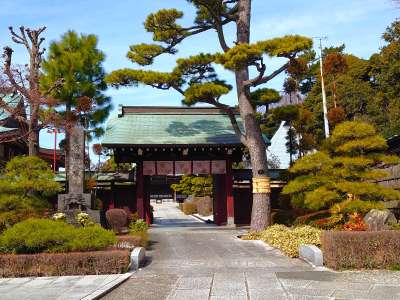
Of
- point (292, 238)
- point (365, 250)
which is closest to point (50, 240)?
point (292, 238)

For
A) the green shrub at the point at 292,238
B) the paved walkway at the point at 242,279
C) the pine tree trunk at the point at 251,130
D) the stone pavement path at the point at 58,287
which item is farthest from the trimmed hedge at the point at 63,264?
the pine tree trunk at the point at 251,130

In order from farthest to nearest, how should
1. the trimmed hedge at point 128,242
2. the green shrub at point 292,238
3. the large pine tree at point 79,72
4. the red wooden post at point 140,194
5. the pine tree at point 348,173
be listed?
the large pine tree at point 79,72, the red wooden post at point 140,194, the pine tree at point 348,173, the green shrub at point 292,238, the trimmed hedge at point 128,242

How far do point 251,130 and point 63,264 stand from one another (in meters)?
10.2

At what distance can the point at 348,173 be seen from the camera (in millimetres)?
14000

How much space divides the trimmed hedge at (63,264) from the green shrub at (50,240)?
0.40 m

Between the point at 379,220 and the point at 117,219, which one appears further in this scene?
the point at 117,219

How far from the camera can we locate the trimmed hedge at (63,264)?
10.3m

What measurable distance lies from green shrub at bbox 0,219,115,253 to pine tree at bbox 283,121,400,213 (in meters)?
6.47

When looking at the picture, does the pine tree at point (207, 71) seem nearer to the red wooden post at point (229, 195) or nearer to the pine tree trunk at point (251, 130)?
the pine tree trunk at point (251, 130)

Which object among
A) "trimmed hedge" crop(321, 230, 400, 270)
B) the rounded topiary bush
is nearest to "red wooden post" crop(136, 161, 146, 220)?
the rounded topiary bush

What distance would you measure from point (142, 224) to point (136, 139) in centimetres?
650

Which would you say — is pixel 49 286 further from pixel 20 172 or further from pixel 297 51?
pixel 297 51

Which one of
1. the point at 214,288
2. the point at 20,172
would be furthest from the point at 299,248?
the point at 20,172

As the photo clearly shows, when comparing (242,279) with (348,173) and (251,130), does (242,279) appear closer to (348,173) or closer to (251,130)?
(348,173)
